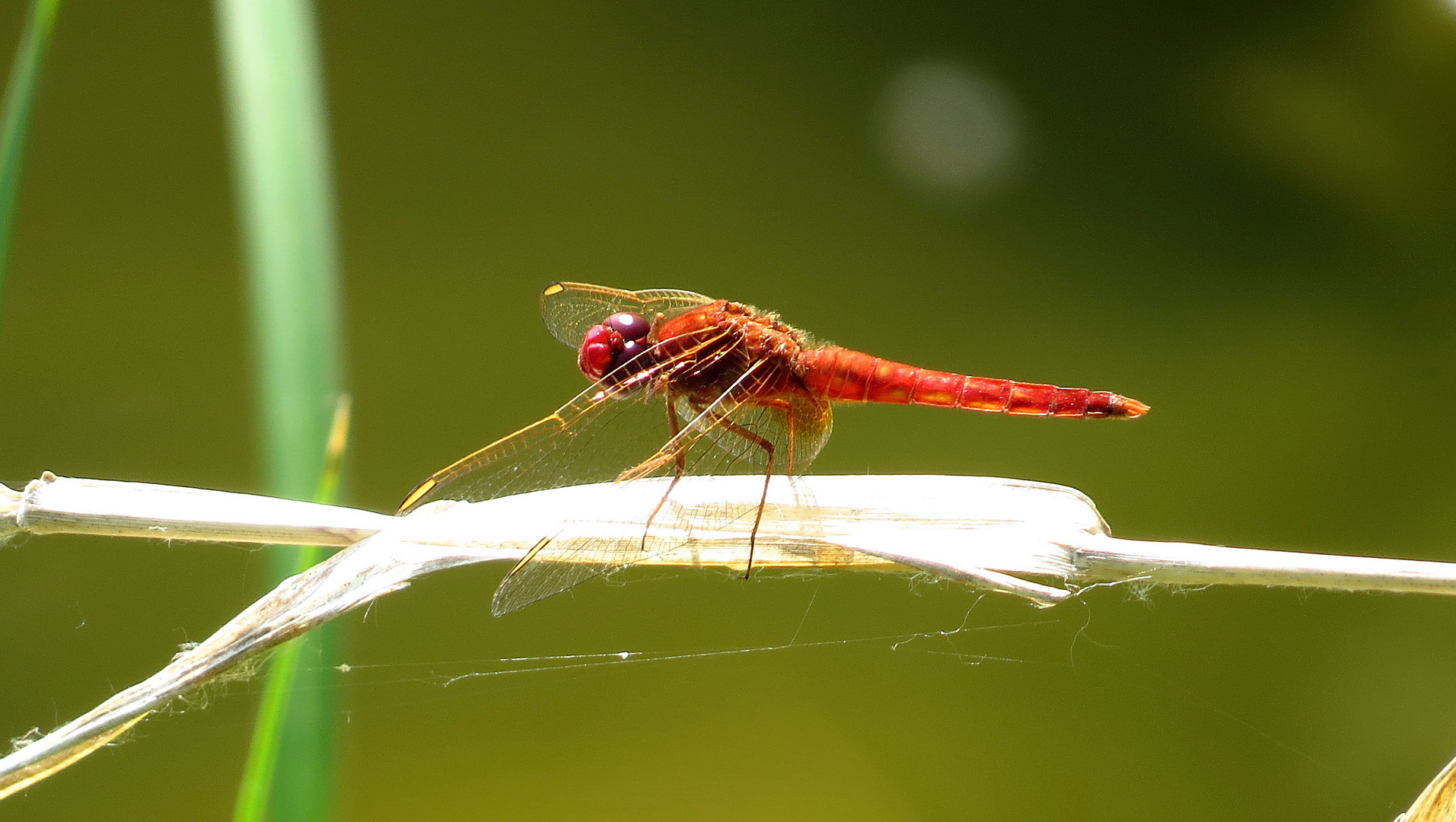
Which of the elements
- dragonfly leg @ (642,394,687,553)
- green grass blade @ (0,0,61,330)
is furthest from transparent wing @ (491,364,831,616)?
green grass blade @ (0,0,61,330)

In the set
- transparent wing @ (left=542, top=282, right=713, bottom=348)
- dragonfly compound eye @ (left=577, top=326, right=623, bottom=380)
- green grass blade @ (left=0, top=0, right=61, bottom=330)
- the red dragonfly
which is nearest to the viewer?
green grass blade @ (left=0, top=0, right=61, bottom=330)

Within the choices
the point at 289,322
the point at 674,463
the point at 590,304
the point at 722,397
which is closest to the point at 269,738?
the point at 289,322

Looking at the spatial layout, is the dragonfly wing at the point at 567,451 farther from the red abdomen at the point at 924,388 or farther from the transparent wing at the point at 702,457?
the red abdomen at the point at 924,388

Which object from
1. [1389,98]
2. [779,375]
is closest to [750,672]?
[779,375]

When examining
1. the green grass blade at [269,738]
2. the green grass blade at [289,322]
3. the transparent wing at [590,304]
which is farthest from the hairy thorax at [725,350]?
the green grass blade at [269,738]

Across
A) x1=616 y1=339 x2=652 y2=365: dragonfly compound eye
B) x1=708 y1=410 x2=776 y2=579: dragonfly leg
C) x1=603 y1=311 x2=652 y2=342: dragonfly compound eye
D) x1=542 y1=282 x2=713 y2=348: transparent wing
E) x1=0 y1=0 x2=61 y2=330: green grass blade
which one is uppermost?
x1=0 y1=0 x2=61 y2=330: green grass blade

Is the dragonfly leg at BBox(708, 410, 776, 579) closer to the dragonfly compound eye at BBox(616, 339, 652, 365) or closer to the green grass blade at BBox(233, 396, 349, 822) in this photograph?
the dragonfly compound eye at BBox(616, 339, 652, 365)

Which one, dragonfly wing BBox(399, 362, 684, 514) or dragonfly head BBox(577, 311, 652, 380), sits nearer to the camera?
dragonfly wing BBox(399, 362, 684, 514)
